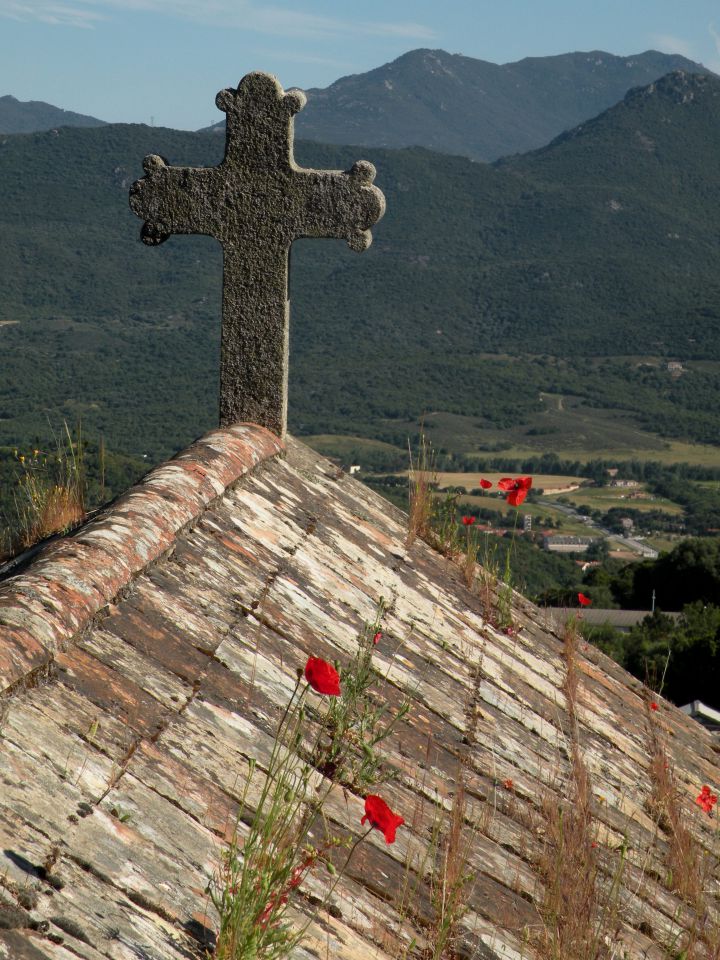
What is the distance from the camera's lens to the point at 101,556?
8.71 feet

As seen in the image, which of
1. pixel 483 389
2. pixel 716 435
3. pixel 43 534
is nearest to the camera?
pixel 43 534

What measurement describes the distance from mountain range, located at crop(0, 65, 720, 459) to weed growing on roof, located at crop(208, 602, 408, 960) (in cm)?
7993

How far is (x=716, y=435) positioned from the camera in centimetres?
10519

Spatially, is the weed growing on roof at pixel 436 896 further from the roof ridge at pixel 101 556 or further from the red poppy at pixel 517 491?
the red poppy at pixel 517 491

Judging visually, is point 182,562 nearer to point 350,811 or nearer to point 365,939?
point 350,811

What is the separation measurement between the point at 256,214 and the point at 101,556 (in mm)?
1960

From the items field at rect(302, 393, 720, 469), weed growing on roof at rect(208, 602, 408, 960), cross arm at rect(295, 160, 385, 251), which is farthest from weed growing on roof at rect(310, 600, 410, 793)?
field at rect(302, 393, 720, 469)

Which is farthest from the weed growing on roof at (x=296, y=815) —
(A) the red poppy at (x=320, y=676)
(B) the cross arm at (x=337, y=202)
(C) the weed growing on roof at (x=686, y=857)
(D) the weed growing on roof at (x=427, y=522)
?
(B) the cross arm at (x=337, y=202)

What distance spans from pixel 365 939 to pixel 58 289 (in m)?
139

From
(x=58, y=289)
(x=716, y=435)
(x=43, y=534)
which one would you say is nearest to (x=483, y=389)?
(x=716, y=435)

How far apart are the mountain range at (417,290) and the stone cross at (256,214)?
78080mm

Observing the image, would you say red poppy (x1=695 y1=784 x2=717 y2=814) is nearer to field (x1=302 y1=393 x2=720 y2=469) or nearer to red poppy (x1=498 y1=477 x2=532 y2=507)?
red poppy (x1=498 y1=477 x2=532 y2=507)

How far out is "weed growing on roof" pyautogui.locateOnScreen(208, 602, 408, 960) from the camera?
180 centimetres

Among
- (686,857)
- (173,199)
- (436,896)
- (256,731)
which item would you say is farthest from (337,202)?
(436,896)
